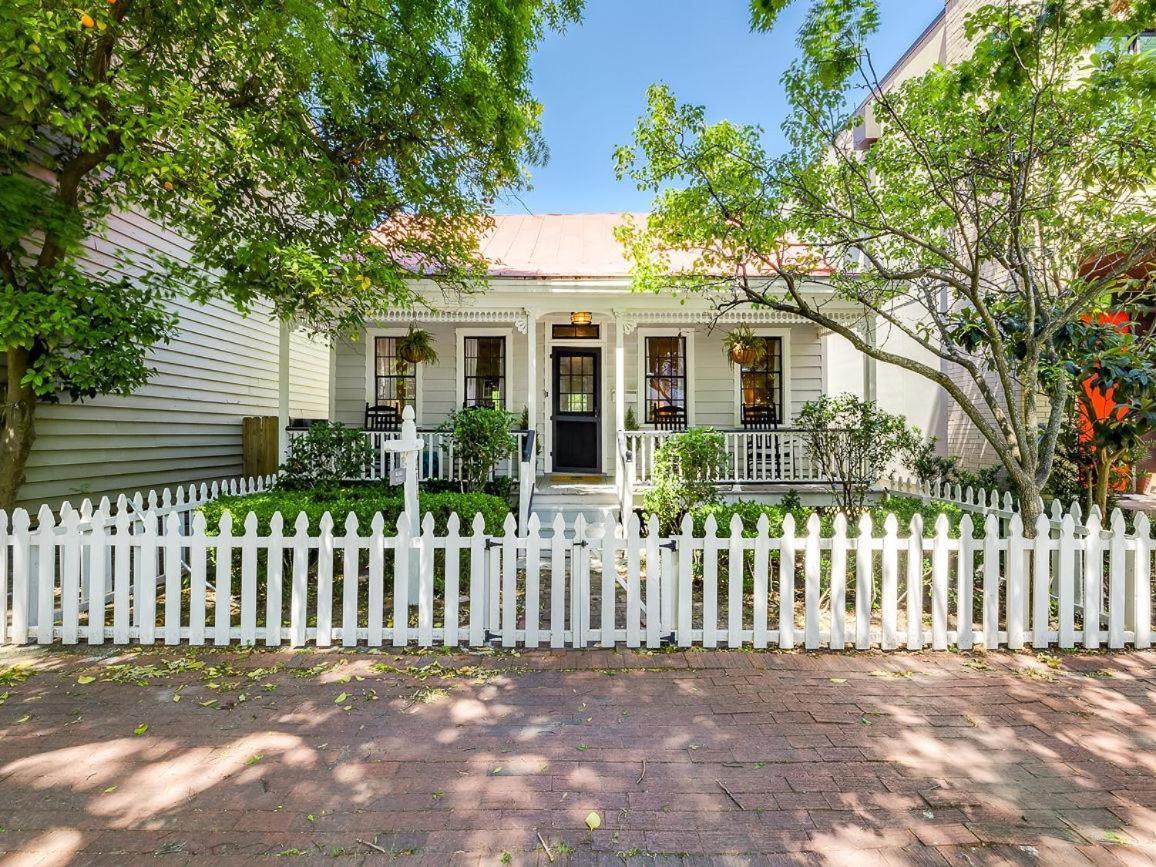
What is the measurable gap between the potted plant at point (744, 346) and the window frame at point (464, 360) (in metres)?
3.95

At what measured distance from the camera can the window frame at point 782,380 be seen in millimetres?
10734

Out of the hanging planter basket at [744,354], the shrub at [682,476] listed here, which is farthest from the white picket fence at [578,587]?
the hanging planter basket at [744,354]

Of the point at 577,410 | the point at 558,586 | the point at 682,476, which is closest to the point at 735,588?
the point at 558,586

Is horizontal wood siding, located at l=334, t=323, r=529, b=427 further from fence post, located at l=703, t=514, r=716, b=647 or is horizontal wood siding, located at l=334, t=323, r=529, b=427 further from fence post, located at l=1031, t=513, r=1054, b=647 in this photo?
fence post, located at l=1031, t=513, r=1054, b=647

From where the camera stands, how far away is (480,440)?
26.7ft

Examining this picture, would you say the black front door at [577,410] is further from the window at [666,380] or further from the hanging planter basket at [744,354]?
the hanging planter basket at [744,354]

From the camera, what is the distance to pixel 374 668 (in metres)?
3.91

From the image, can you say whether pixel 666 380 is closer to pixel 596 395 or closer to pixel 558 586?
pixel 596 395

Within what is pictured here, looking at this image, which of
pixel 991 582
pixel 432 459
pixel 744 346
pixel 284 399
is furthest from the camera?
pixel 744 346

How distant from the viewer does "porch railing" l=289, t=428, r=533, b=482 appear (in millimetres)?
8672

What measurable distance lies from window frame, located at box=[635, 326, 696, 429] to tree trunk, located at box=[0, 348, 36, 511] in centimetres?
824

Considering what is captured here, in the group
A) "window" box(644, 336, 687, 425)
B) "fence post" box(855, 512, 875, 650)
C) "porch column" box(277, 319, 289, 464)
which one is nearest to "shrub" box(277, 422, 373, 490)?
"porch column" box(277, 319, 289, 464)

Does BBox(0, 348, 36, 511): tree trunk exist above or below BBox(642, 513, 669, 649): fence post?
above

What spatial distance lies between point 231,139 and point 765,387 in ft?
29.6
